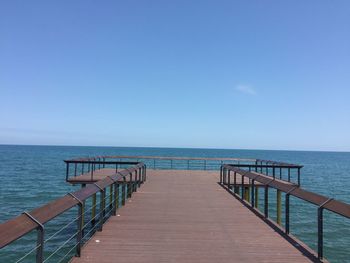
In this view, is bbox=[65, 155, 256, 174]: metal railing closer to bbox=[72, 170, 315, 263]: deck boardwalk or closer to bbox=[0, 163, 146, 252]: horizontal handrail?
bbox=[72, 170, 315, 263]: deck boardwalk

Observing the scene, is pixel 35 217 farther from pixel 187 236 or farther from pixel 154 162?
pixel 154 162

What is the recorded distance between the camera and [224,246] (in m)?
5.91

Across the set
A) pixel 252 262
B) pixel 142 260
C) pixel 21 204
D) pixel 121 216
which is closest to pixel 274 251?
pixel 252 262

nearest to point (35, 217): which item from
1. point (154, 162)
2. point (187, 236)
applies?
point (187, 236)

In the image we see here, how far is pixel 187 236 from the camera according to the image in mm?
6520

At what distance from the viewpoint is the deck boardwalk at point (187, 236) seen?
17.4 ft

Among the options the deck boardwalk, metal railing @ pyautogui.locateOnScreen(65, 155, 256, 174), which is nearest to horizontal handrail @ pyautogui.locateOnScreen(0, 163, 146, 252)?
the deck boardwalk

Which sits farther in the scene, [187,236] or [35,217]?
[187,236]

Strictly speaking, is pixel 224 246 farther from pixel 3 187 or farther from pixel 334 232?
pixel 3 187

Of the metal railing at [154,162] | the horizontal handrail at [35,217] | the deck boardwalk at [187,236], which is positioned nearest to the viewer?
the horizontal handrail at [35,217]

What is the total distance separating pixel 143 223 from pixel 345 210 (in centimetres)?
416

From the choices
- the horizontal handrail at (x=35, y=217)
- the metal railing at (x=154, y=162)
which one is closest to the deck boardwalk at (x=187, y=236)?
the horizontal handrail at (x=35, y=217)

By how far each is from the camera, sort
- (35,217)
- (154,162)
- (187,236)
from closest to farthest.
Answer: (35,217)
(187,236)
(154,162)

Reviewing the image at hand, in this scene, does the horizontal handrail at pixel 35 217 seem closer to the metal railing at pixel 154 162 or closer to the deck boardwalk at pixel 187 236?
the deck boardwalk at pixel 187 236
